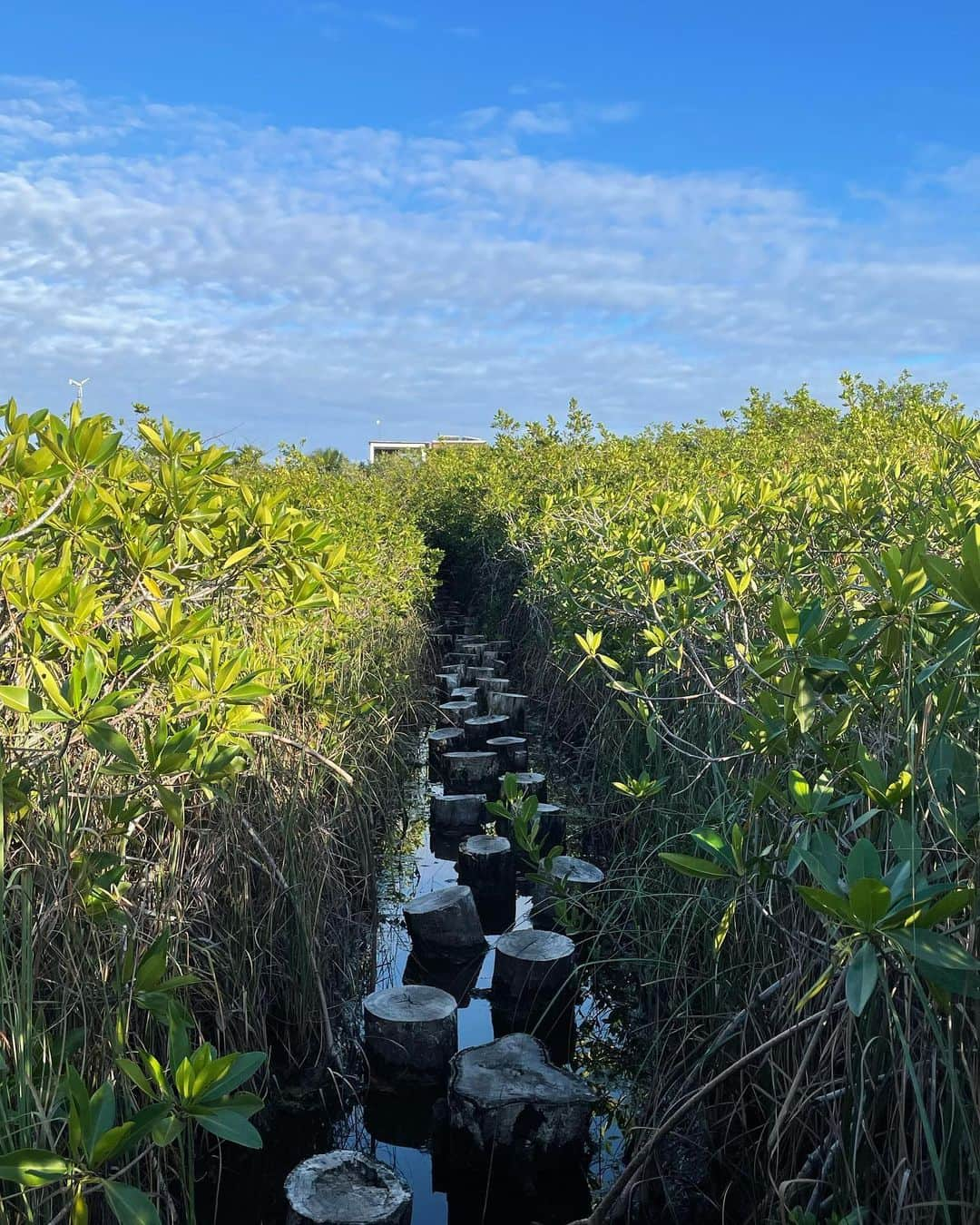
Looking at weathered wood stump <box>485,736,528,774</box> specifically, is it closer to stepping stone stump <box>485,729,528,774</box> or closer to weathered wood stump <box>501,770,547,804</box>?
stepping stone stump <box>485,729,528,774</box>

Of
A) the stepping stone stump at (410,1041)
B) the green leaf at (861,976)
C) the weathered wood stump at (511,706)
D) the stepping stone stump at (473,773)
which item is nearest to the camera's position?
the green leaf at (861,976)

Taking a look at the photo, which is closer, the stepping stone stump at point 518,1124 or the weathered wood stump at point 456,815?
the stepping stone stump at point 518,1124

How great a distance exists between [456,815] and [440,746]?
1.16 m

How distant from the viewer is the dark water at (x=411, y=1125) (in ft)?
7.77

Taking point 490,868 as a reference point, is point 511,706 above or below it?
above

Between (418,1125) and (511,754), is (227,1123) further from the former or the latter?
(511,754)

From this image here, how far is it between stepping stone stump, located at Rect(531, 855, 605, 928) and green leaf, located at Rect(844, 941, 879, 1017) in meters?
2.10

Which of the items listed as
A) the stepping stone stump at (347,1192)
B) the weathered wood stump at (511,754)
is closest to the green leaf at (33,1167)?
the stepping stone stump at (347,1192)

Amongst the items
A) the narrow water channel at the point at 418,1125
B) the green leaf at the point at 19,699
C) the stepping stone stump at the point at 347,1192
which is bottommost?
the narrow water channel at the point at 418,1125

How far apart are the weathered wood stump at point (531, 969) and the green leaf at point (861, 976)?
2.01 meters

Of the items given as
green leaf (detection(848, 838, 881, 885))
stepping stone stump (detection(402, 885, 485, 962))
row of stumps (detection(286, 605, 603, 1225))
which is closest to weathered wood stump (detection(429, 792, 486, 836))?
row of stumps (detection(286, 605, 603, 1225))

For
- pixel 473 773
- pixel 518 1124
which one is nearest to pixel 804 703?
pixel 518 1124

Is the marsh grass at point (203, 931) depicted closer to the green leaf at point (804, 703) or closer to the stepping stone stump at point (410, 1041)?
the stepping stone stump at point (410, 1041)

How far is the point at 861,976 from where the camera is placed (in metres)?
1.13
